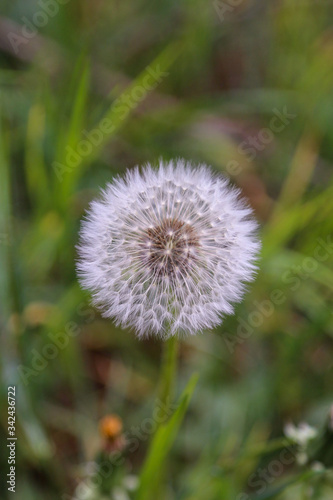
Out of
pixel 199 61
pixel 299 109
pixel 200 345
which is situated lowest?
pixel 200 345

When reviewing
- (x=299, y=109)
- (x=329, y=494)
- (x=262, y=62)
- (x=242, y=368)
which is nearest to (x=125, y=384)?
(x=242, y=368)

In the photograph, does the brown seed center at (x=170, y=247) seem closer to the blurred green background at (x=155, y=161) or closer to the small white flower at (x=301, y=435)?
the blurred green background at (x=155, y=161)

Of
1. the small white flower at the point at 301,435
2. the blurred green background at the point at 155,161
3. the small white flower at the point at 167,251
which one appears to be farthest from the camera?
the blurred green background at the point at 155,161

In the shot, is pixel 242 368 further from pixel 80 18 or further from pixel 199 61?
pixel 80 18

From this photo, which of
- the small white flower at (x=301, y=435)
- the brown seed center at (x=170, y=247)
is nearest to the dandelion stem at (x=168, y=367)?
the brown seed center at (x=170, y=247)

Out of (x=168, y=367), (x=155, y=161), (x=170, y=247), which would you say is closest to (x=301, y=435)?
(x=168, y=367)
